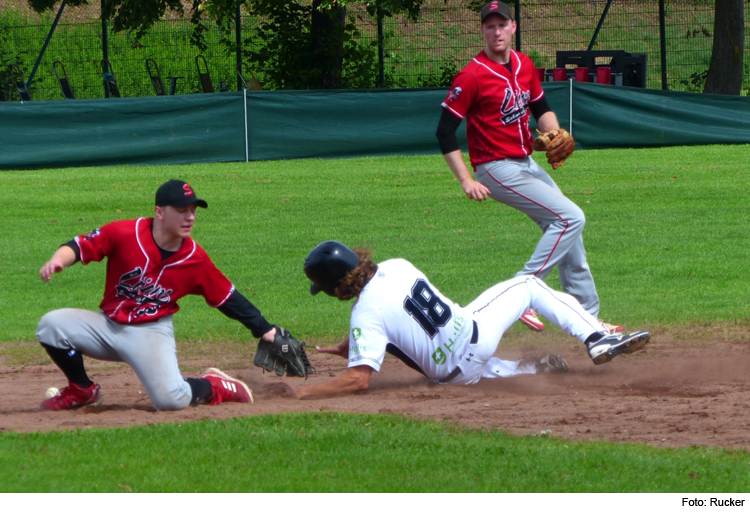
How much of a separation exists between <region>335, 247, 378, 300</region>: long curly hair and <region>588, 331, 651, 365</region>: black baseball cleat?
141cm

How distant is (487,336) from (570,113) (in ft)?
44.7

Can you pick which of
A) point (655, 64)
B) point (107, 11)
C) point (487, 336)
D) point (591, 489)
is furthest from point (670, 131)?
point (591, 489)

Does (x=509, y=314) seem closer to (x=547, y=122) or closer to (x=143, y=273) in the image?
(x=547, y=122)

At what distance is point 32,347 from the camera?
23.9 feet

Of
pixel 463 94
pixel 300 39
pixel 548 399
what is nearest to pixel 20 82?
pixel 300 39

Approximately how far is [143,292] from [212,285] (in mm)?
385

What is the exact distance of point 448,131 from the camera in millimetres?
6715

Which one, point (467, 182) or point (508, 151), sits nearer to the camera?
point (467, 182)

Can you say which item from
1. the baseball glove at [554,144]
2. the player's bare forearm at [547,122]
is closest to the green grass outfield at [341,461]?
the baseball glove at [554,144]

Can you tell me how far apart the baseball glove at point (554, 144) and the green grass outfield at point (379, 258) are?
4.81ft

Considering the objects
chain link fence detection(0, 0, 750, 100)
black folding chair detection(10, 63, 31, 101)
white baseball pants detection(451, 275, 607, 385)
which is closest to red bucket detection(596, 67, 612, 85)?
chain link fence detection(0, 0, 750, 100)

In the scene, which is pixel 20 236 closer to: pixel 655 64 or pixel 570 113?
pixel 570 113

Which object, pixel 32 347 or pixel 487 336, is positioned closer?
pixel 487 336

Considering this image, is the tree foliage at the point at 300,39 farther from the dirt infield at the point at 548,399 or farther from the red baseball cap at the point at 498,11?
the dirt infield at the point at 548,399
